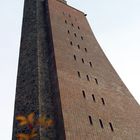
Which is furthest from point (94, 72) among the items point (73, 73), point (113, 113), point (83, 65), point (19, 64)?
point (19, 64)

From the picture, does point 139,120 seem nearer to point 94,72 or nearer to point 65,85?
point 94,72

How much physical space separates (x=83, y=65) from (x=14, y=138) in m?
6.14

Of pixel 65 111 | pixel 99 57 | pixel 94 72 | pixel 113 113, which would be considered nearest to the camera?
pixel 65 111

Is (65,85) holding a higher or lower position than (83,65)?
lower

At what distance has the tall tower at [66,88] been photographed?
12062 mm

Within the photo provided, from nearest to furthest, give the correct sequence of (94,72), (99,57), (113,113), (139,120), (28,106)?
(28,106)
(113,113)
(139,120)
(94,72)
(99,57)

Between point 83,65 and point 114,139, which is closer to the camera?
point 114,139

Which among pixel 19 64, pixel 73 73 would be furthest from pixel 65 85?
pixel 19 64

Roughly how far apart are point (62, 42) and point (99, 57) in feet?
9.72

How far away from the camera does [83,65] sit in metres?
15.9

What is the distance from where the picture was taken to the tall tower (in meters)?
12.1

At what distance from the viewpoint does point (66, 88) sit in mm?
13273

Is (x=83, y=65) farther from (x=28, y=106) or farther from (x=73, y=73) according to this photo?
(x=28, y=106)

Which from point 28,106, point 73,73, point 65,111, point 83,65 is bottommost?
point 65,111
